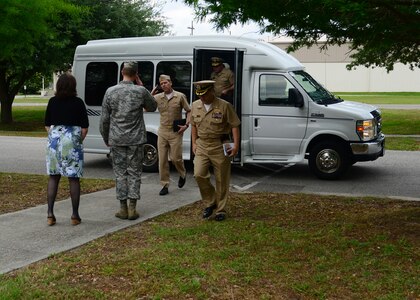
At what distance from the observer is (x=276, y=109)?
409 inches

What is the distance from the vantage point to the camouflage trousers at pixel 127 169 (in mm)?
6988

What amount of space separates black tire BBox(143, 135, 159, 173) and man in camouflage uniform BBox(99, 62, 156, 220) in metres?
4.18

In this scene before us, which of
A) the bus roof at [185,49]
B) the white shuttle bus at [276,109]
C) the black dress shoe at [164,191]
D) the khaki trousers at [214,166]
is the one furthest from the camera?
the bus roof at [185,49]

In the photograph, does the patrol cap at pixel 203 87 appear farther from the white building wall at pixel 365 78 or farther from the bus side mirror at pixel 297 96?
the white building wall at pixel 365 78

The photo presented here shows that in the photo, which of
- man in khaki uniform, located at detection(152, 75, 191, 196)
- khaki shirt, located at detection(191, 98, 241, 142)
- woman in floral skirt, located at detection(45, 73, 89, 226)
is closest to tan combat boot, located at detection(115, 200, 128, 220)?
woman in floral skirt, located at detection(45, 73, 89, 226)

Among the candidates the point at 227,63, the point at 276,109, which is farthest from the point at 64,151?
the point at 276,109

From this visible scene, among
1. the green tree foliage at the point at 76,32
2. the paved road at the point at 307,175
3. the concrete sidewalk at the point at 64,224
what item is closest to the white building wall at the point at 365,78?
the green tree foliage at the point at 76,32

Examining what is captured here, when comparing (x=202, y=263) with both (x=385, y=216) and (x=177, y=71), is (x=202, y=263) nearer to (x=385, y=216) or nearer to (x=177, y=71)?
(x=385, y=216)

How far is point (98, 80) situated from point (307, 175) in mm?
4756

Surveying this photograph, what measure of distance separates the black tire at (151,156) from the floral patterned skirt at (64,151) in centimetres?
460

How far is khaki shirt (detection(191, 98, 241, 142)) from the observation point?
6707mm

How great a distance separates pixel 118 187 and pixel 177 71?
4.56 metres

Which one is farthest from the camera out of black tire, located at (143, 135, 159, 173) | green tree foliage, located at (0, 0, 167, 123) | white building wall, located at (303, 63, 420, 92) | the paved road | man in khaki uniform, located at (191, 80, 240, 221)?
white building wall, located at (303, 63, 420, 92)

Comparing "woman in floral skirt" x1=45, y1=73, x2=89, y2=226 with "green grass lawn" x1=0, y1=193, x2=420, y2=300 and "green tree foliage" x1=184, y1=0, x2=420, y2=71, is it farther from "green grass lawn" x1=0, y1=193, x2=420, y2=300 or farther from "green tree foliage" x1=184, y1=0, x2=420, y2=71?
"green tree foliage" x1=184, y1=0, x2=420, y2=71
